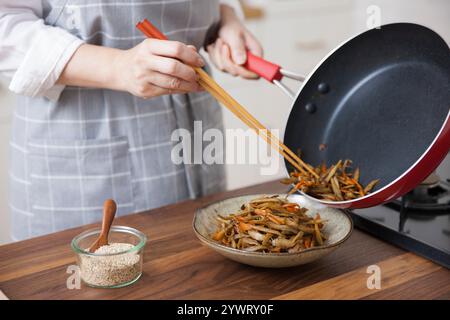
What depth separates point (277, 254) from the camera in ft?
2.97

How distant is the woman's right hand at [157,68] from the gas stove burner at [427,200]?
0.46m

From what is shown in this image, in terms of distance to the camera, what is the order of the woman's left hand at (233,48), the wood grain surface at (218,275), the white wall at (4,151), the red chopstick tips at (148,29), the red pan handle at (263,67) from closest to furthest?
the wood grain surface at (218,275), the red chopstick tips at (148,29), the red pan handle at (263,67), the woman's left hand at (233,48), the white wall at (4,151)

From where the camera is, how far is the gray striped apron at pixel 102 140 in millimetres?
1323

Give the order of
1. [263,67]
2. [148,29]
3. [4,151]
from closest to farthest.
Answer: [148,29]
[263,67]
[4,151]

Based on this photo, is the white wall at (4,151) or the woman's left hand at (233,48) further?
the white wall at (4,151)

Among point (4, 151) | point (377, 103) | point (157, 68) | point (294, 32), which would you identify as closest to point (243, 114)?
point (157, 68)

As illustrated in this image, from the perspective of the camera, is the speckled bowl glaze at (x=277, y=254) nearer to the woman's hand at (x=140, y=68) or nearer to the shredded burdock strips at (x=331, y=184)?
the shredded burdock strips at (x=331, y=184)

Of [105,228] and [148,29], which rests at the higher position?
[148,29]

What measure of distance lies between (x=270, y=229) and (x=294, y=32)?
2.46 meters

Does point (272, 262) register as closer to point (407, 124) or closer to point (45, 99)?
point (407, 124)

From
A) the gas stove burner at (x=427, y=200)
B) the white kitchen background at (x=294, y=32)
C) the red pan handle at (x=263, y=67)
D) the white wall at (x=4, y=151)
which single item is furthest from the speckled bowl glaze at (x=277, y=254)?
the white kitchen background at (x=294, y=32)

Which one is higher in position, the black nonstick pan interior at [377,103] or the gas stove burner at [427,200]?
the black nonstick pan interior at [377,103]

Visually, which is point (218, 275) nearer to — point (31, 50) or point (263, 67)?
point (263, 67)

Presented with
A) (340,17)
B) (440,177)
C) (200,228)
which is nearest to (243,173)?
(340,17)
